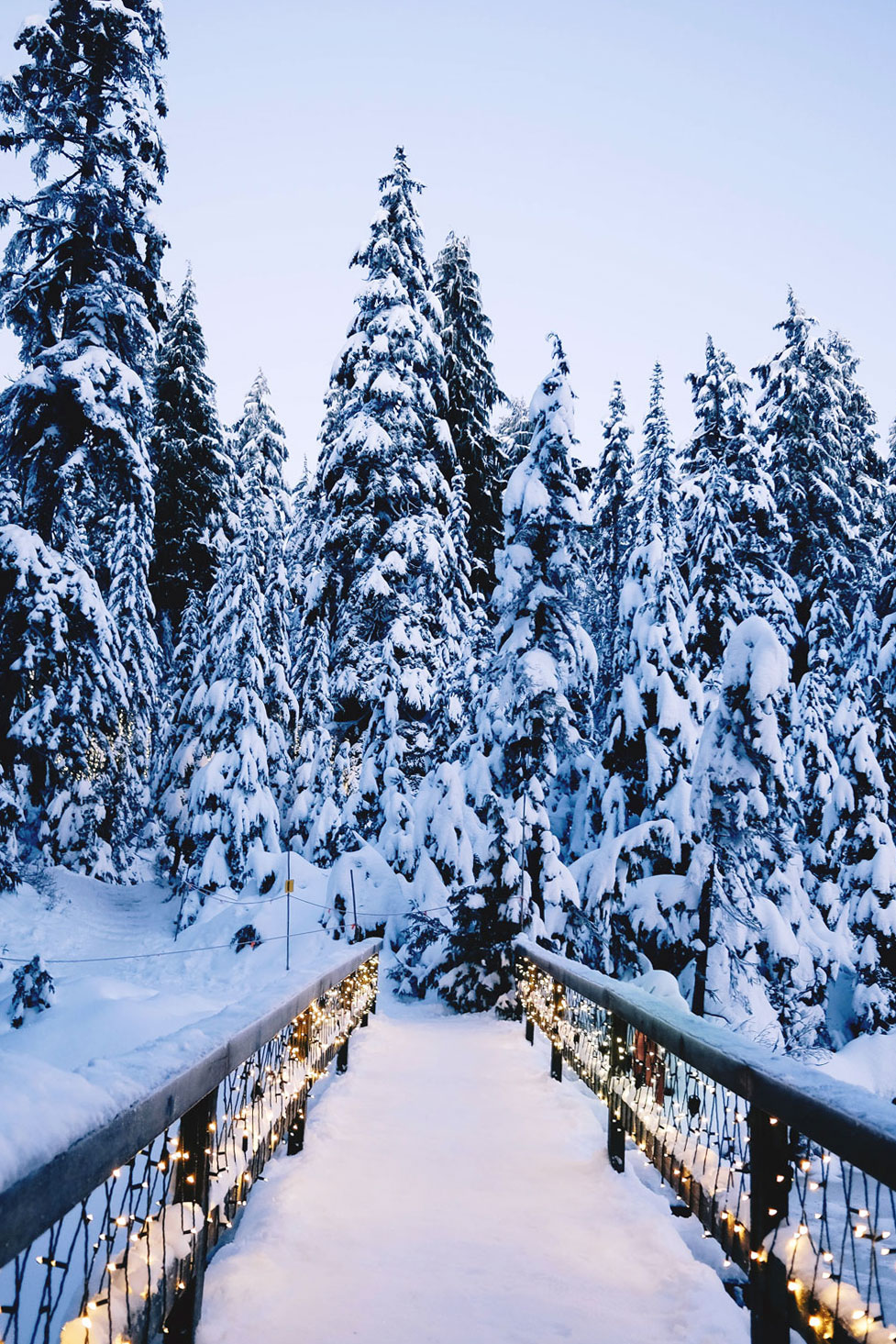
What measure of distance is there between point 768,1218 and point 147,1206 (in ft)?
7.60

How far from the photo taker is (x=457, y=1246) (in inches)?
158

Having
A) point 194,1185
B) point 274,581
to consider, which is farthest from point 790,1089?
point 274,581

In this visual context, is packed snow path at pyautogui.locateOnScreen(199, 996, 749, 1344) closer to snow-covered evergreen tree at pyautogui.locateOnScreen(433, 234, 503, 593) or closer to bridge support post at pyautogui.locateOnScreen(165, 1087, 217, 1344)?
bridge support post at pyautogui.locateOnScreen(165, 1087, 217, 1344)

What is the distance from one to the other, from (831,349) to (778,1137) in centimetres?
3686

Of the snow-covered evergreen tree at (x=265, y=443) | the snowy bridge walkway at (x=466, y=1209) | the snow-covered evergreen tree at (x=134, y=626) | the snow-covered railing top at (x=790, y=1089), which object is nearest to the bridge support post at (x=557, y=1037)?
the snowy bridge walkway at (x=466, y=1209)

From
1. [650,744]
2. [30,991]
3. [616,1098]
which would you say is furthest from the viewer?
[650,744]

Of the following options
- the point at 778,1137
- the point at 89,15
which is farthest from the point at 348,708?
the point at 778,1137

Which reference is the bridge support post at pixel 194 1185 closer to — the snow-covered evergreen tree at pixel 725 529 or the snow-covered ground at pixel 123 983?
the snow-covered ground at pixel 123 983

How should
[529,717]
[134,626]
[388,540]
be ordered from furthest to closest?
[134,626]
[388,540]
[529,717]

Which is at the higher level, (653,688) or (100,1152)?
(653,688)

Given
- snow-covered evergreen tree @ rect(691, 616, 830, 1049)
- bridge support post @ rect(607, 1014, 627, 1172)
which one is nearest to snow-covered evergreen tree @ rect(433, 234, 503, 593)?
snow-covered evergreen tree @ rect(691, 616, 830, 1049)

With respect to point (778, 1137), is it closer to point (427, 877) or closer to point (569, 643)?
point (569, 643)

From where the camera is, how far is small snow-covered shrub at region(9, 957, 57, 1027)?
40.1 ft

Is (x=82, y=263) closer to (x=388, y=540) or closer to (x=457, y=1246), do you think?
(x=388, y=540)
